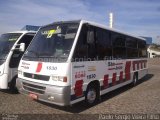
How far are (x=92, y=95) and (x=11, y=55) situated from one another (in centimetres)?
359

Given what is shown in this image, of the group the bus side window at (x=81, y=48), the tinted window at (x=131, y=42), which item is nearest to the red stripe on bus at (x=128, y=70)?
the tinted window at (x=131, y=42)

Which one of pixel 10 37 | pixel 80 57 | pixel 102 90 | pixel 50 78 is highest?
pixel 10 37

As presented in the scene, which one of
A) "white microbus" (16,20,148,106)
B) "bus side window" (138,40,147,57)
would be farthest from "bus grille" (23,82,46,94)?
"bus side window" (138,40,147,57)

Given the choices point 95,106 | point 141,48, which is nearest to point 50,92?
point 95,106

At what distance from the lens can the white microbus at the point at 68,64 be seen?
649 centimetres

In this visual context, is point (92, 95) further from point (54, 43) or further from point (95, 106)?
point (54, 43)

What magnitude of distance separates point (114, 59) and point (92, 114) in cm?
320

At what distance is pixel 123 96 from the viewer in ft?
31.8

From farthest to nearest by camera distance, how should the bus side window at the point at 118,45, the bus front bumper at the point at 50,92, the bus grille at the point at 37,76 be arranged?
the bus side window at the point at 118,45, the bus grille at the point at 37,76, the bus front bumper at the point at 50,92

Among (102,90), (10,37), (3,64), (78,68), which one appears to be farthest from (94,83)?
(10,37)

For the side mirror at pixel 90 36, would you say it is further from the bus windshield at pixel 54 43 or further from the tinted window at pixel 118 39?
the tinted window at pixel 118 39

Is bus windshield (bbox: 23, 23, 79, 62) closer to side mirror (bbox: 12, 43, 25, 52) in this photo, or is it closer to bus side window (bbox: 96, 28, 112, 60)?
side mirror (bbox: 12, 43, 25, 52)

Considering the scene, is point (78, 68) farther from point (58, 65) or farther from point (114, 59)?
point (114, 59)

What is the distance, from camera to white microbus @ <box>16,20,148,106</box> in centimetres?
649
